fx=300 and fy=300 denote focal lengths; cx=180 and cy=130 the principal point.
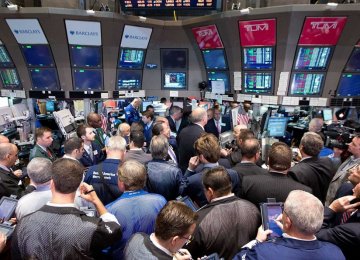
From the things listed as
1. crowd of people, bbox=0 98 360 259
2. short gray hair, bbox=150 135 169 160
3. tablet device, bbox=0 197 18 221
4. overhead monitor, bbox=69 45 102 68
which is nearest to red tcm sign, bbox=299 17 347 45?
crowd of people, bbox=0 98 360 259

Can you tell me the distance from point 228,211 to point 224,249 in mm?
234

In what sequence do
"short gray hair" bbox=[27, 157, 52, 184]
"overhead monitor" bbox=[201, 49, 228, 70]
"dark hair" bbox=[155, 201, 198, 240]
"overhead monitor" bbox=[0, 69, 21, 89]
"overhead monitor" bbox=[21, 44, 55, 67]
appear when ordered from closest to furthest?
1. "dark hair" bbox=[155, 201, 198, 240]
2. "short gray hair" bbox=[27, 157, 52, 184]
3. "overhead monitor" bbox=[21, 44, 55, 67]
4. "overhead monitor" bbox=[201, 49, 228, 70]
5. "overhead monitor" bbox=[0, 69, 21, 89]

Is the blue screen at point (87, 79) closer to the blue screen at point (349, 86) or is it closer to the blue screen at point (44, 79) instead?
the blue screen at point (44, 79)

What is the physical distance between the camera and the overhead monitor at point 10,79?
281 inches

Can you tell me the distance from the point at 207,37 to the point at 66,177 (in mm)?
5729

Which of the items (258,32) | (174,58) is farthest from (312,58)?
(174,58)

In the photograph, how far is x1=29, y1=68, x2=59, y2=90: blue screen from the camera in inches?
277

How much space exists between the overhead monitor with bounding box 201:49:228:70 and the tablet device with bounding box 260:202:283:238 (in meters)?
5.41

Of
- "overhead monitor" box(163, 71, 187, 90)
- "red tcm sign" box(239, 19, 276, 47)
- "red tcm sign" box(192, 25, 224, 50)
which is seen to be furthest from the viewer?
"overhead monitor" box(163, 71, 187, 90)

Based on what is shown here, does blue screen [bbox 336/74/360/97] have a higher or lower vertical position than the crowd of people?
higher

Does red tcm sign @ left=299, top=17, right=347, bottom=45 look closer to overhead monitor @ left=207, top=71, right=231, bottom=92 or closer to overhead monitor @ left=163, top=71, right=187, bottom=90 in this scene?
overhead monitor @ left=207, top=71, right=231, bottom=92

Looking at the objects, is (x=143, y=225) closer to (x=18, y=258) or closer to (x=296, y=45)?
(x=18, y=258)

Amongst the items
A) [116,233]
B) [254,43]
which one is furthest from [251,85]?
[116,233]

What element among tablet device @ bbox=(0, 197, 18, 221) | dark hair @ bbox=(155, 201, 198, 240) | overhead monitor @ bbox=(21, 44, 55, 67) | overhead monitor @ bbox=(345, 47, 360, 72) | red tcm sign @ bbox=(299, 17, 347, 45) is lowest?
tablet device @ bbox=(0, 197, 18, 221)
